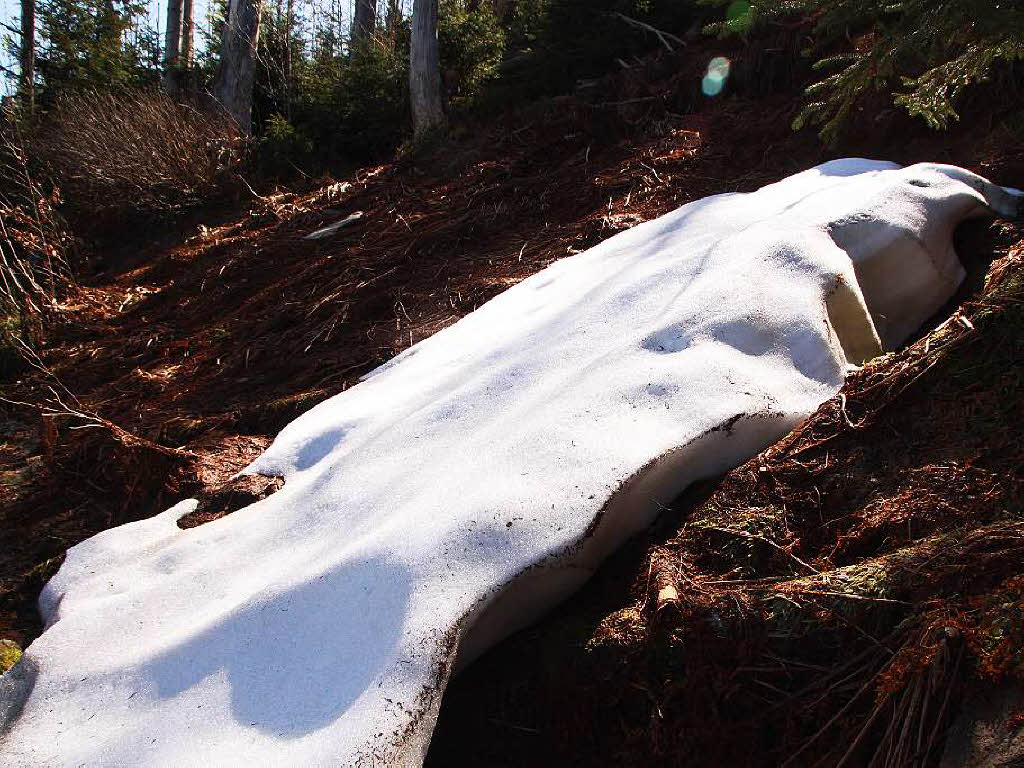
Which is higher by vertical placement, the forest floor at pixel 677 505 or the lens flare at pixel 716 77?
the lens flare at pixel 716 77

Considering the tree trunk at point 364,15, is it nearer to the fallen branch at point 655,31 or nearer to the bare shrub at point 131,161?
the bare shrub at point 131,161

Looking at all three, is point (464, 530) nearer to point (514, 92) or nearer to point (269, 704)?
point (269, 704)

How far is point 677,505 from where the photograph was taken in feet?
7.43

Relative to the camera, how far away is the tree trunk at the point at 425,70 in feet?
30.6

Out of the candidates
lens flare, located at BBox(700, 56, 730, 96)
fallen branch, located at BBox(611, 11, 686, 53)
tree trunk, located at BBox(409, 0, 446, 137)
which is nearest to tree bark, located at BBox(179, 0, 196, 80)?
tree trunk, located at BBox(409, 0, 446, 137)

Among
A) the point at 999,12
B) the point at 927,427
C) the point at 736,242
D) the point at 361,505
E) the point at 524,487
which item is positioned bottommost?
the point at 361,505

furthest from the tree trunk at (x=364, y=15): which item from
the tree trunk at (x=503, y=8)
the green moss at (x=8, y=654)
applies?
the green moss at (x=8, y=654)

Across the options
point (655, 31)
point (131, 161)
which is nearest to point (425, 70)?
point (655, 31)

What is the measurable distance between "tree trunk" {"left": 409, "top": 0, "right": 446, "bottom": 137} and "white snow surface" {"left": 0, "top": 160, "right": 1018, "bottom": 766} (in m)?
6.58

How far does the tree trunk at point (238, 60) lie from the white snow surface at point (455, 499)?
8782 millimetres

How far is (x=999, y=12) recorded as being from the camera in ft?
7.88

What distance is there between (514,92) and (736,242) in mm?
5941

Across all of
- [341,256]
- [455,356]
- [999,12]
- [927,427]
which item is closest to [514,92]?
[341,256]

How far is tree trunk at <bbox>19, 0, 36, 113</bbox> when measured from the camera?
11281 millimetres
